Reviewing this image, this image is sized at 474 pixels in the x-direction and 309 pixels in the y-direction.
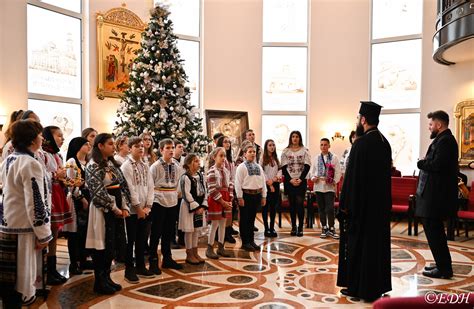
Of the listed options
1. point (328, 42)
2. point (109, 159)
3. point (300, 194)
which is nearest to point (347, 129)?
point (328, 42)

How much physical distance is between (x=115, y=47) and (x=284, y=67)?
4881 millimetres

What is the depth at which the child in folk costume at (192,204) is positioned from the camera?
530cm

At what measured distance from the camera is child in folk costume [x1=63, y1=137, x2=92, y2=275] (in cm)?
479

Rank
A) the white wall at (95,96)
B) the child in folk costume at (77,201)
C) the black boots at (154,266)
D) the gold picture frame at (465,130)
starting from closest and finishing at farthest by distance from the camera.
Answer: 1. the child in folk costume at (77,201)
2. the black boots at (154,266)
3. the white wall at (95,96)
4. the gold picture frame at (465,130)

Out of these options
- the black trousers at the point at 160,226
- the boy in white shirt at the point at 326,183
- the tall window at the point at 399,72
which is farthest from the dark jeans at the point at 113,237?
the tall window at the point at 399,72

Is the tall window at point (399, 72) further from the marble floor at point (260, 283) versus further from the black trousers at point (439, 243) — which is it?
the black trousers at point (439, 243)

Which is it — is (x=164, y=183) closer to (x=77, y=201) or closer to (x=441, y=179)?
(x=77, y=201)

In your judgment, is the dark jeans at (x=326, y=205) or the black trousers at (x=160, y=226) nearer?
the black trousers at (x=160, y=226)

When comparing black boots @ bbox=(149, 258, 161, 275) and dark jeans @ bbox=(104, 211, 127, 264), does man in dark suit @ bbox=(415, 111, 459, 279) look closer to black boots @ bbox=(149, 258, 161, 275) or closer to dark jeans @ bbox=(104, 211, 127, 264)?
black boots @ bbox=(149, 258, 161, 275)

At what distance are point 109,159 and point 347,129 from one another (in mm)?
8654

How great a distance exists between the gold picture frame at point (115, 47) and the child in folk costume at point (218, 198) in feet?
16.5

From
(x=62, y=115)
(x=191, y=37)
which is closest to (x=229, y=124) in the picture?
(x=191, y=37)

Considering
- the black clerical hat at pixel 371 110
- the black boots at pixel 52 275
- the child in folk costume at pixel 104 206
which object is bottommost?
the black boots at pixel 52 275

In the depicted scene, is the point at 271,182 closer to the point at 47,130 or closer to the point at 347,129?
the point at 47,130
